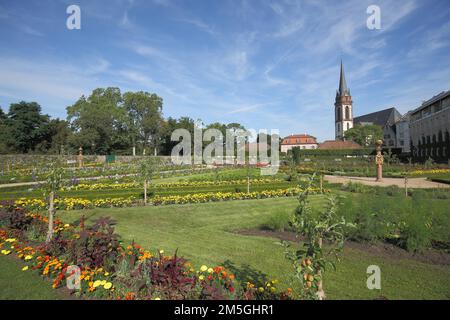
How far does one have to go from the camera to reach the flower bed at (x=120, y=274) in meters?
3.98

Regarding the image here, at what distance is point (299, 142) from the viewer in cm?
9631

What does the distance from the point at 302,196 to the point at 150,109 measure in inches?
2291

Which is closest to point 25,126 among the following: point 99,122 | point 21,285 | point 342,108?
point 99,122

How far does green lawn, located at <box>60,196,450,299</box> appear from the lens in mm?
5061

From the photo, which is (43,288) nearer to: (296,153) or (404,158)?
(296,153)

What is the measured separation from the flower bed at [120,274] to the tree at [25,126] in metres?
48.6

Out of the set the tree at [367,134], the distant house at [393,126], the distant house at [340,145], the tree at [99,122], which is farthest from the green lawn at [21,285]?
the tree at [367,134]

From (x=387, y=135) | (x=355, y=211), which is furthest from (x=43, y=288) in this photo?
(x=387, y=135)

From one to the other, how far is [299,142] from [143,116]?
5808 centimetres

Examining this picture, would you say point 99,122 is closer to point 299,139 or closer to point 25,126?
point 25,126

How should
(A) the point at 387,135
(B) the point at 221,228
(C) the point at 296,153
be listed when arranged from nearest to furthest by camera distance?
(B) the point at 221,228 → (C) the point at 296,153 → (A) the point at 387,135

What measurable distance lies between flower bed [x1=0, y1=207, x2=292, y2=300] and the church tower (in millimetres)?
98360

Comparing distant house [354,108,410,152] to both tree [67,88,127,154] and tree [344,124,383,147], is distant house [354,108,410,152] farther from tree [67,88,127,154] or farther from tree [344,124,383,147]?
tree [67,88,127,154]
